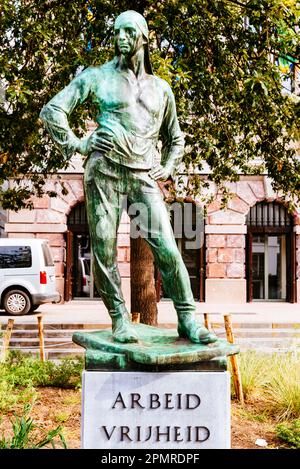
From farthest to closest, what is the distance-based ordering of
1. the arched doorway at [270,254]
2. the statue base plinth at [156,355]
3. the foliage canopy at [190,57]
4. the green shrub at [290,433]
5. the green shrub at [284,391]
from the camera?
the arched doorway at [270,254], the foliage canopy at [190,57], the green shrub at [284,391], the green shrub at [290,433], the statue base plinth at [156,355]

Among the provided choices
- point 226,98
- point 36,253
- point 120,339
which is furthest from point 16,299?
point 120,339

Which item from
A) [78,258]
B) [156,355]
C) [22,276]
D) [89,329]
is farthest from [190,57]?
[78,258]

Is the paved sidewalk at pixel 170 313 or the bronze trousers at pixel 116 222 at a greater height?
the bronze trousers at pixel 116 222

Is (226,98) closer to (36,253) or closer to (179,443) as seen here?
(179,443)

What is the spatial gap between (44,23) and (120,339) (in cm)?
577

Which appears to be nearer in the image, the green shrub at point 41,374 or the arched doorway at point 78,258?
the green shrub at point 41,374

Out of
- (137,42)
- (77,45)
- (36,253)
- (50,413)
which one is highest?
(77,45)

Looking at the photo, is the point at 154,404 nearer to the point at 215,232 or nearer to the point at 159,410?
the point at 159,410

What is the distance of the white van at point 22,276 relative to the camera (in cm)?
1688

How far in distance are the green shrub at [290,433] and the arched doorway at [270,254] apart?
49.0 feet

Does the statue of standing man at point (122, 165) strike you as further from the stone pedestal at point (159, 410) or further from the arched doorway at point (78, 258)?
the arched doorway at point (78, 258)

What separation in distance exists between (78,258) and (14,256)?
510cm

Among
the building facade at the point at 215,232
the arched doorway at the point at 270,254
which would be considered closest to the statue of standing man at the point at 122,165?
the building facade at the point at 215,232

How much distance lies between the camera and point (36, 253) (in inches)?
670
